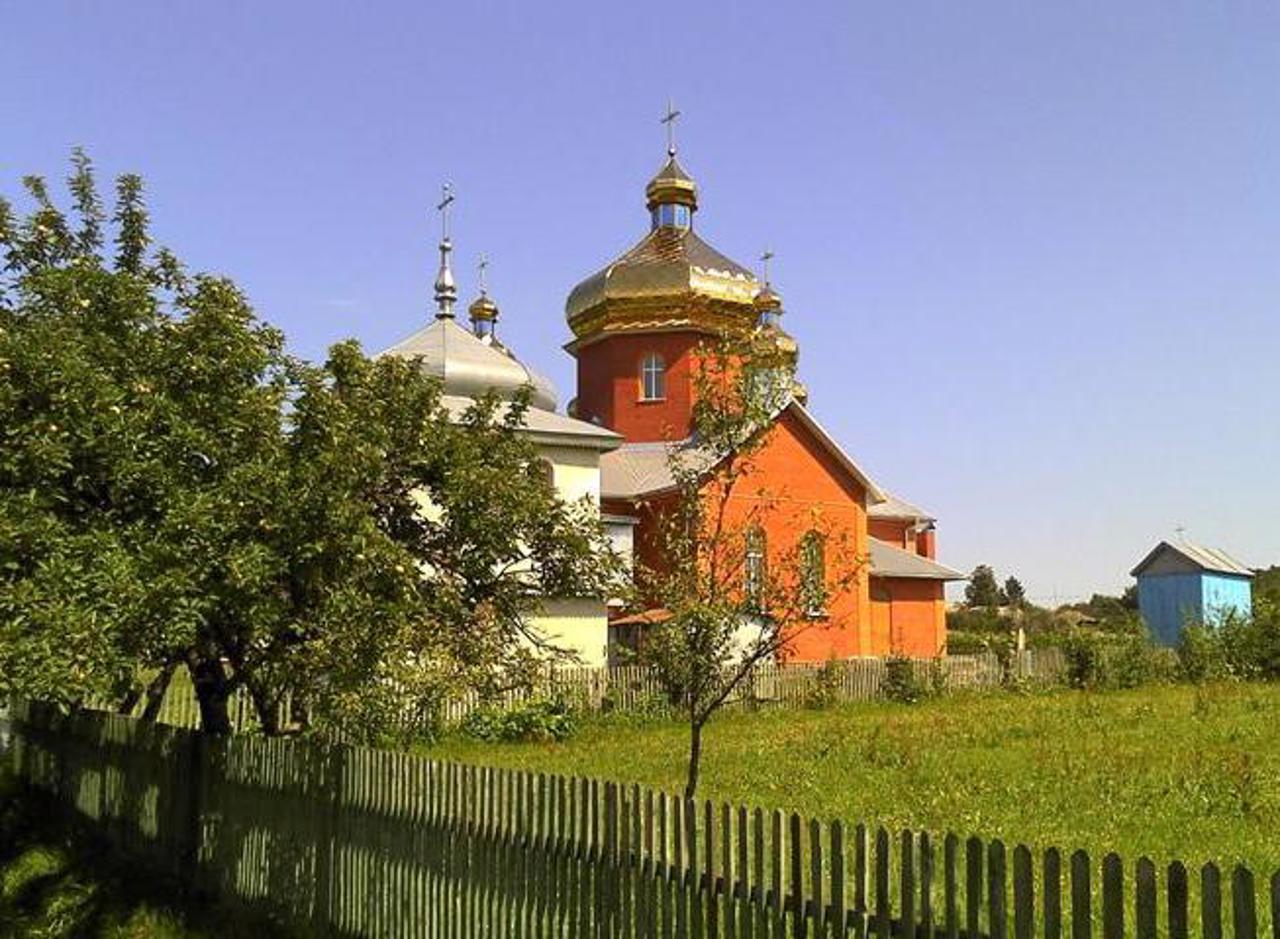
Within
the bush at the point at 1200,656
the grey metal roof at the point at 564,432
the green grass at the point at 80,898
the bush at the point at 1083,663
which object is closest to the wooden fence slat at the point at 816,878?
the green grass at the point at 80,898

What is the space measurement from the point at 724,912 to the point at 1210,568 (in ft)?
149

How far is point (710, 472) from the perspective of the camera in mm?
10281

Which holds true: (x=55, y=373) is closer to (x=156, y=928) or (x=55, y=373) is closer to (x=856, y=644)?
(x=156, y=928)

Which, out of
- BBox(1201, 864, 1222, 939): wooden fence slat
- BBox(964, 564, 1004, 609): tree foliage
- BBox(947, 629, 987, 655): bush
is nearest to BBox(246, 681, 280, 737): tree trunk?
BBox(1201, 864, 1222, 939): wooden fence slat

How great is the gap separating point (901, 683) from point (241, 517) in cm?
2150

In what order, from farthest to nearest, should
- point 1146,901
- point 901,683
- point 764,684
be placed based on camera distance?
point 901,683
point 764,684
point 1146,901

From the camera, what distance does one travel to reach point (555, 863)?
6566mm

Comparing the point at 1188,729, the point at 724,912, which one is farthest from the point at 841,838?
the point at 1188,729

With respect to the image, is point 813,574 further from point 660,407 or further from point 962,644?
point 962,644

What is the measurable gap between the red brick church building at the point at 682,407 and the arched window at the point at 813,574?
20417mm

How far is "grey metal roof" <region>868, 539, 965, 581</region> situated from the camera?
38312mm

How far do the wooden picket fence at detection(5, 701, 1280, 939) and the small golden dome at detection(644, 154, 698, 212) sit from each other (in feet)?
106

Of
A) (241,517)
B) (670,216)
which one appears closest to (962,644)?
(670,216)

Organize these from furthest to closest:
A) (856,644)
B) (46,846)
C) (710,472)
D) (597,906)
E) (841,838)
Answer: (856,644)
(46,846)
(710,472)
(597,906)
(841,838)
